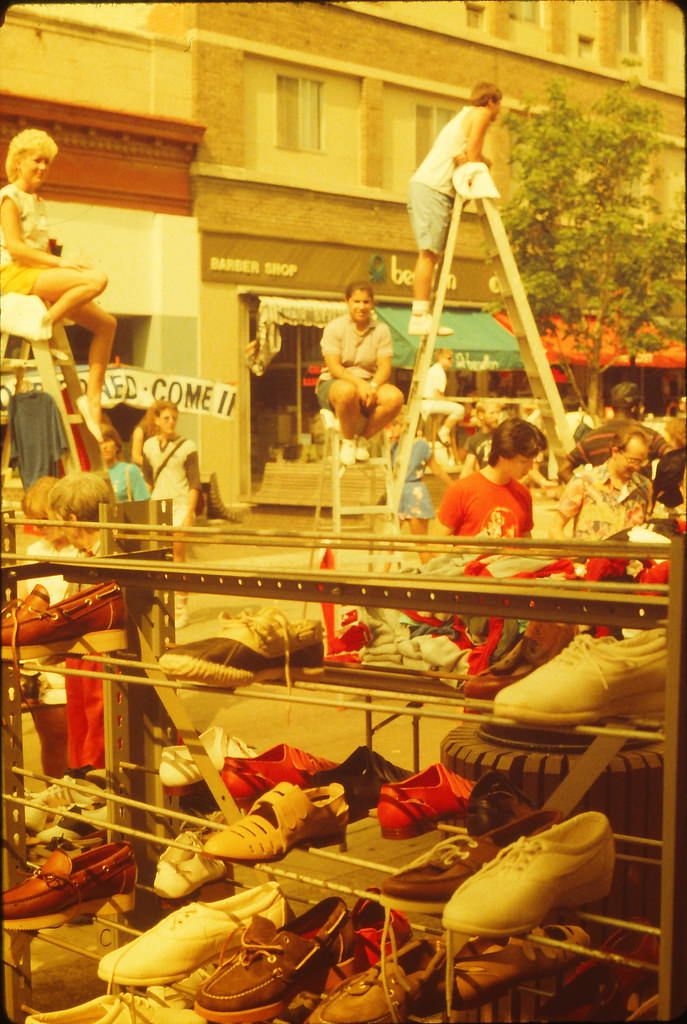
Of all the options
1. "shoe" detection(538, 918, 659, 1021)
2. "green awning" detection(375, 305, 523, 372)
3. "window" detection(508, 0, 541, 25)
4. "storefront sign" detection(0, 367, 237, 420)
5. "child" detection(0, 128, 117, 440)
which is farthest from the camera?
"window" detection(508, 0, 541, 25)

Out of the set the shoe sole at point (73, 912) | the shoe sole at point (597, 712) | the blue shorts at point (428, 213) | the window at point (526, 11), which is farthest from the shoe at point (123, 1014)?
the window at point (526, 11)

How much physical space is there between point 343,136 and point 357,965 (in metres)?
22.7

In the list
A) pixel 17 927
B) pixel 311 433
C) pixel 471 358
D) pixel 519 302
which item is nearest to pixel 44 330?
pixel 519 302

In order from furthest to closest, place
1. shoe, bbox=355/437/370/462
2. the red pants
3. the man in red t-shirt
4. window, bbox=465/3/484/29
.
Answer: window, bbox=465/3/484/29
shoe, bbox=355/437/370/462
the man in red t-shirt
the red pants

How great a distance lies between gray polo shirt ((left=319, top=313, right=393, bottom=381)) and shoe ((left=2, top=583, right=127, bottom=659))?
5.16 meters

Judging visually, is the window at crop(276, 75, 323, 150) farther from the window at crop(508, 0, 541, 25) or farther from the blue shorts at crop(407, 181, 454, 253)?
the blue shorts at crop(407, 181, 454, 253)

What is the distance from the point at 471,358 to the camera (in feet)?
79.6

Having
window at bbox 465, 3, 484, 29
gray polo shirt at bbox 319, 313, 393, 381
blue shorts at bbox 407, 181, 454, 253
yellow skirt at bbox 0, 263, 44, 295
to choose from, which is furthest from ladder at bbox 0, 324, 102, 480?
window at bbox 465, 3, 484, 29

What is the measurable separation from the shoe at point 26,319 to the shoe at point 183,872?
450cm

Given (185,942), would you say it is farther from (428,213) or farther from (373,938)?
(428,213)

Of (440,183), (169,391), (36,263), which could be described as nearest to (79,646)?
(36,263)

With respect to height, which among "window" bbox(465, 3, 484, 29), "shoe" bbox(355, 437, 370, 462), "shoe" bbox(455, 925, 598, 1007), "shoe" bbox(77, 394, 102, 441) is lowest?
"shoe" bbox(455, 925, 598, 1007)

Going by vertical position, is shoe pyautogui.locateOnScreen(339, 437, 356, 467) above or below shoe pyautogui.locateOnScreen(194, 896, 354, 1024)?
above

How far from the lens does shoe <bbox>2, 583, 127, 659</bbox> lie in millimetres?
3184
